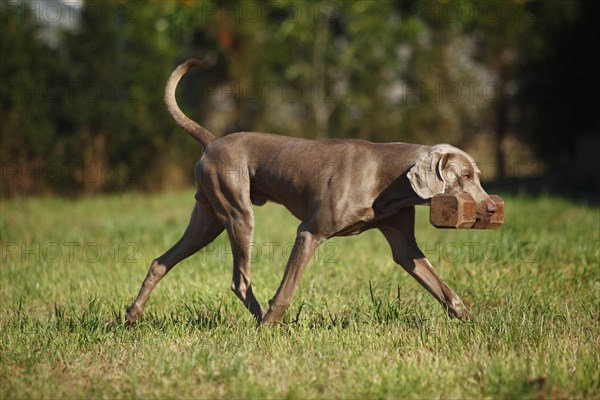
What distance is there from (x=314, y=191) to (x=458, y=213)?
3.12ft

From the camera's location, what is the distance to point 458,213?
171 inches

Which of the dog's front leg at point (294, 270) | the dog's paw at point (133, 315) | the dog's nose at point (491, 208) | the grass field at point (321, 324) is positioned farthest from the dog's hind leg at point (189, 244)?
the dog's nose at point (491, 208)

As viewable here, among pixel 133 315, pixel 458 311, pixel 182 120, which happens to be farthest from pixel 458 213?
pixel 133 315

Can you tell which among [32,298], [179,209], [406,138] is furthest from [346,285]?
[406,138]

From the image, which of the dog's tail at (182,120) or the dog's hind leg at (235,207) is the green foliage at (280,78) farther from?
the dog's hind leg at (235,207)

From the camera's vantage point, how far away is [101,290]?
6574mm

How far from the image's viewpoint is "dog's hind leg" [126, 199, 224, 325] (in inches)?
214

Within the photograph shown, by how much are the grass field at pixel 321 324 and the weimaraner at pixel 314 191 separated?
0.35 m

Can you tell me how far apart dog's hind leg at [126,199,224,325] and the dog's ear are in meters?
1.58

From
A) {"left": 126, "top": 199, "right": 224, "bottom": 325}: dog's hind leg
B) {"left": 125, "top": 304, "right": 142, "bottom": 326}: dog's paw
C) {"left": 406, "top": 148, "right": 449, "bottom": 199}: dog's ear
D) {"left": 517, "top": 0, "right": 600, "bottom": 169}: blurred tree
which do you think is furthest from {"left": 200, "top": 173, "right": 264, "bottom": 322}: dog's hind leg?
{"left": 517, "top": 0, "right": 600, "bottom": 169}: blurred tree

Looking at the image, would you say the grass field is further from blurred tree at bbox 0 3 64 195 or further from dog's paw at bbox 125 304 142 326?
blurred tree at bbox 0 3 64 195

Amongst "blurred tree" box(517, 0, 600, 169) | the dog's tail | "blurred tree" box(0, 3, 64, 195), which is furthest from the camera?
"blurred tree" box(517, 0, 600, 169)

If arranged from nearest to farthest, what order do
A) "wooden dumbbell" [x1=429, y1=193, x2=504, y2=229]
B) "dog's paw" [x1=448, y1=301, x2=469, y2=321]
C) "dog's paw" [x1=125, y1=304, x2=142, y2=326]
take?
"wooden dumbbell" [x1=429, y1=193, x2=504, y2=229]
"dog's paw" [x1=448, y1=301, x2=469, y2=321]
"dog's paw" [x1=125, y1=304, x2=142, y2=326]

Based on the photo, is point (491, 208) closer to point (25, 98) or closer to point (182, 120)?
point (182, 120)
